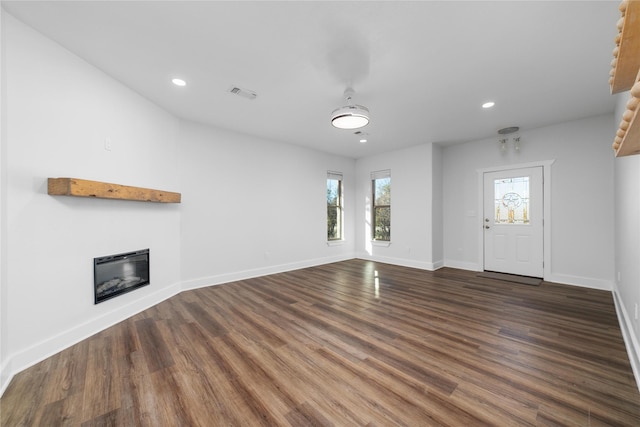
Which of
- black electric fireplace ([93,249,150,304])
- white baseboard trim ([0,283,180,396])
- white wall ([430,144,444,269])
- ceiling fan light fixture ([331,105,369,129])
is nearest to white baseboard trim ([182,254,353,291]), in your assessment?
white baseboard trim ([0,283,180,396])

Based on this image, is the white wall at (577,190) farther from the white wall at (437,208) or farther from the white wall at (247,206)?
the white wall at (247,206)

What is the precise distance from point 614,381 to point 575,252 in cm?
325

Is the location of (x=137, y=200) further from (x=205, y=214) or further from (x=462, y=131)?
(x=462, y=131)

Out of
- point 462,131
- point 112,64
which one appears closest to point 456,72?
point 462,131

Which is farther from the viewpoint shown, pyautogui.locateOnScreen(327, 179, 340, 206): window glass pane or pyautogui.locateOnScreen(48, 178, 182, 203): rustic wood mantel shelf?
pyautogui.locateOnScreen(327, 179, 340, 206): window glass pane

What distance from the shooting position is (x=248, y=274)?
480cm

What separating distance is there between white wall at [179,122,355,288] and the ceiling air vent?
1.42 metres

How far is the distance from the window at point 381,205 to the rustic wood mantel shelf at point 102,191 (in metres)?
4.62

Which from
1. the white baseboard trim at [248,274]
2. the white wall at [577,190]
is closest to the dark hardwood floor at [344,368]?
the white baseboard trim at [248,274]

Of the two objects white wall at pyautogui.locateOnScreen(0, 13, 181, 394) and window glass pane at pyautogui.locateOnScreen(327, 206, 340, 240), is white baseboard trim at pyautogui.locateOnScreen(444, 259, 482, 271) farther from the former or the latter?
white wall at pyautogui.locateOnScreen(0, 13, 181, 394)

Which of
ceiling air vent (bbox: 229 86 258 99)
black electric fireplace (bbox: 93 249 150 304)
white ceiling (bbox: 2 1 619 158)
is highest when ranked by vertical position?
white ceiling (bbox: 2 1 619 158)

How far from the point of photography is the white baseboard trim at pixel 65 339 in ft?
6.47

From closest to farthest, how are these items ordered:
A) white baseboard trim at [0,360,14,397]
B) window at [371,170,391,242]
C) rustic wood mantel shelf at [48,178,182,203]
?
white baseboard trim at [0,360,14,397]
rustic wood mantel shelf at [48,178,182,203]
window at [371,170,391,242]

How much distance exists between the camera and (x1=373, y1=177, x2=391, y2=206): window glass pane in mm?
6348
